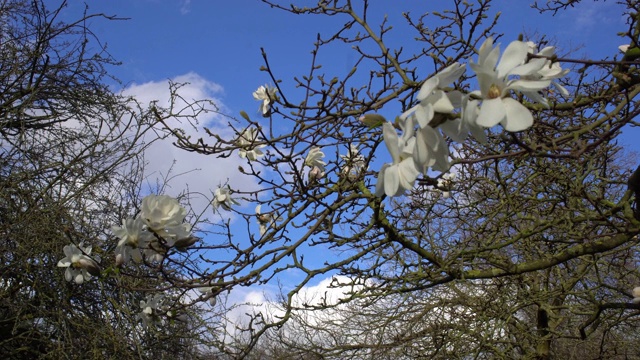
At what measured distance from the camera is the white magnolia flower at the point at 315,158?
2438mm

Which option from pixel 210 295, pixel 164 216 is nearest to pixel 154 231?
pixel 164 216

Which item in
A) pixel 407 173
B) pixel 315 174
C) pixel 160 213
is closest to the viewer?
pixel 407 173

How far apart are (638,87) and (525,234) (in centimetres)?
89

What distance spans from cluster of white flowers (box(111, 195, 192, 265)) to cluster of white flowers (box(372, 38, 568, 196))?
75 cm

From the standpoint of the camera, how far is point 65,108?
5.13 m

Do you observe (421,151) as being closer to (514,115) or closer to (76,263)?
(514,115)

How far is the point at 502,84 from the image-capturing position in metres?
0.88

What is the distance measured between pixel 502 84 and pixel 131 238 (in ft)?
3.56

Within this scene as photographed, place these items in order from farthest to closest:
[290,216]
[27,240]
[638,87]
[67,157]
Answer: [67,157] < [27,240] < [290,216] < [638,87]

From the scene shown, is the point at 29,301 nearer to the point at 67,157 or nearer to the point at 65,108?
the point at 67,157

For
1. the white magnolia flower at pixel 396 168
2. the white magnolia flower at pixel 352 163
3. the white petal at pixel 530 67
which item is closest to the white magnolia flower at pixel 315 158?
the white magnolia flower at pixel 352 163

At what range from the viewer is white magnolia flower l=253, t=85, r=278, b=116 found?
2.22 m

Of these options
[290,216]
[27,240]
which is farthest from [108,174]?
[290,216]

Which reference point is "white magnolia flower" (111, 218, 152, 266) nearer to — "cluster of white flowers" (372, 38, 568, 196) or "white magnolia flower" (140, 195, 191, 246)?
"white magnolia flower" (140, 195, 191, 246)
